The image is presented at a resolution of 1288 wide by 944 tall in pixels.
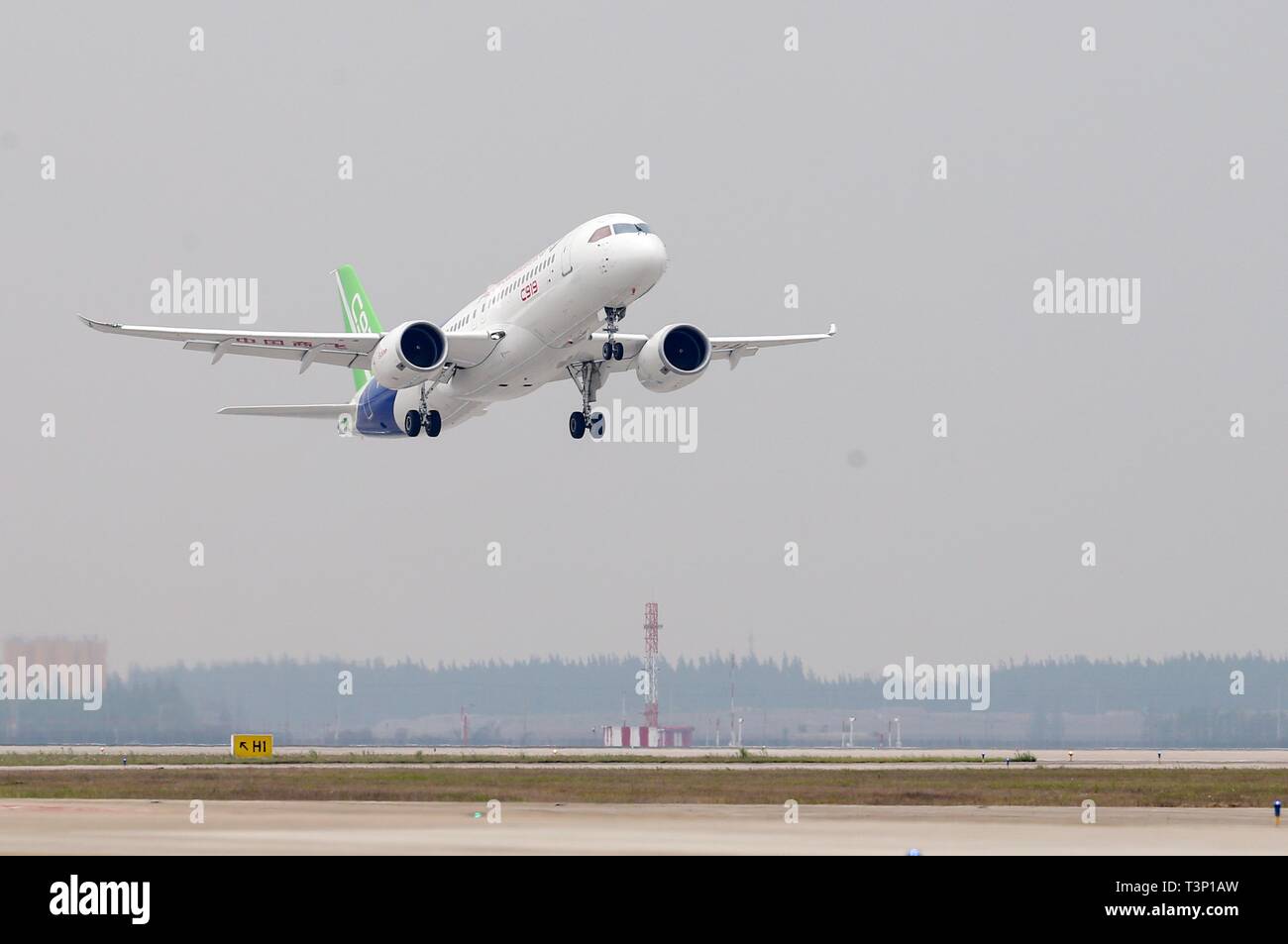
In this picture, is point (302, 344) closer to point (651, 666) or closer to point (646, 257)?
point (646, 257)

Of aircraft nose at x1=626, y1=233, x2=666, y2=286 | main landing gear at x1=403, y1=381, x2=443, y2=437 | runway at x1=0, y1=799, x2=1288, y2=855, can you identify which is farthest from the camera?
main landing gear at x1=403, y1=381, x2=443, y2=437

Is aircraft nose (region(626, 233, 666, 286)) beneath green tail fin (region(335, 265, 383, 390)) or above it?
beneath

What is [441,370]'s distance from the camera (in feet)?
213

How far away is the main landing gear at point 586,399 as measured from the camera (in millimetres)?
66062

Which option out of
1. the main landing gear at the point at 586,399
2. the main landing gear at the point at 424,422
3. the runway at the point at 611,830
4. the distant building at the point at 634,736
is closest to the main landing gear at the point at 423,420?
the main landing gear at the point at 424,422

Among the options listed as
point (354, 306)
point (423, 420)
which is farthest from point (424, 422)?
point (354, 306)

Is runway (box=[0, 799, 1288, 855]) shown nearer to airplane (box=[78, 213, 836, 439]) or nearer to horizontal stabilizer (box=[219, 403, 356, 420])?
airplane (box=[78, 213, 836, 439])

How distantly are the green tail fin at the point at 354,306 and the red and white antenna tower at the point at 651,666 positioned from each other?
186 feet

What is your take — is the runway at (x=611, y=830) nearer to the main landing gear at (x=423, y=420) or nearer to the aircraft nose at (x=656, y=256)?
the aircraft nose at (x=656, y=256)

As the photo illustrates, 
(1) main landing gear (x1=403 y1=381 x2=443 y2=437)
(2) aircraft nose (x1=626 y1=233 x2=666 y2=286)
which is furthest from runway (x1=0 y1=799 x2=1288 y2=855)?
(1) main landing gear (x1=403 y1=381 x2=443 y2=437)

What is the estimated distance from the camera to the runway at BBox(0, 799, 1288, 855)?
3256 centimetres

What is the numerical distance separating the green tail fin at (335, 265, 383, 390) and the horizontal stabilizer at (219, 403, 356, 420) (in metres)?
13.4

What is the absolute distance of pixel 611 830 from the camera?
1454 inches
